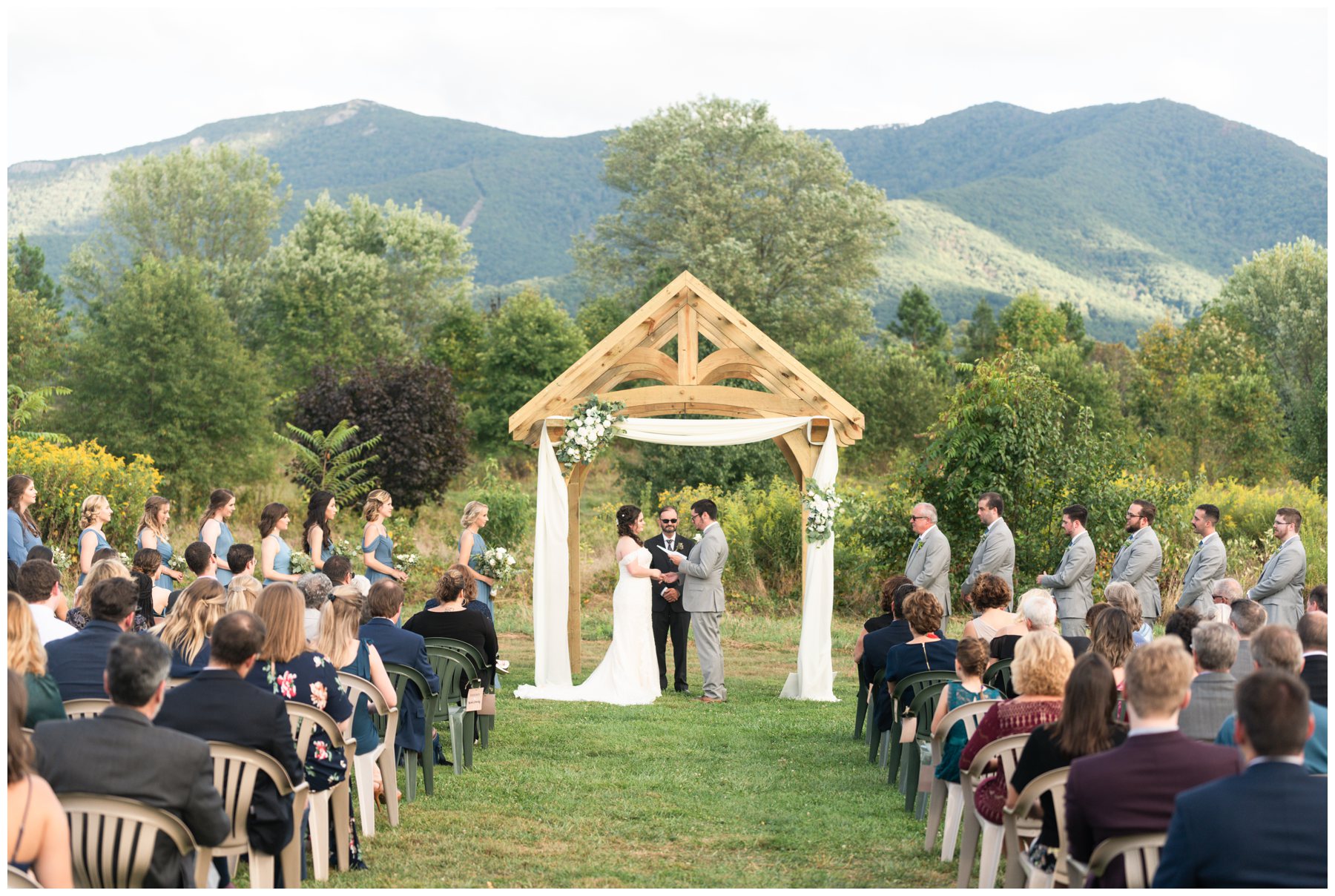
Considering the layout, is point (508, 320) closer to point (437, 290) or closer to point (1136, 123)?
point (437, 290)

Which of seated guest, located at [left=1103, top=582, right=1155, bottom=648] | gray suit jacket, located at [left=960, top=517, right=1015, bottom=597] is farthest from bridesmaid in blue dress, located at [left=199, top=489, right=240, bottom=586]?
seated guest, located at [left=1103, top=582, right=1155, bottom=648]

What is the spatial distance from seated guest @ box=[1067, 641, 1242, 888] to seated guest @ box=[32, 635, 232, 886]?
2942 mm

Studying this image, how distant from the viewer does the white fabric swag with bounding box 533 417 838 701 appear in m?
11.6

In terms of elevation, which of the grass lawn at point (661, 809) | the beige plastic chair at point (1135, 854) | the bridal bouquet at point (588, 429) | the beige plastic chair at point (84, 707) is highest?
the bridal bouquet at point (588, 429)

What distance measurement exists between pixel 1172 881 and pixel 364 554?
8306 mm

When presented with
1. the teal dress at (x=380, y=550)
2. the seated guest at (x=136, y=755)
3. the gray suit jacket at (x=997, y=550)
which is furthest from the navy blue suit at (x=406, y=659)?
the gray suit jacket at (x=997, y=550)

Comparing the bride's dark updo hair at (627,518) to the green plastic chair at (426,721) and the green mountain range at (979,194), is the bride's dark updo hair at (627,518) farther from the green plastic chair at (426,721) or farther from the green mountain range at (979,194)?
the green mountain range at (979,194)

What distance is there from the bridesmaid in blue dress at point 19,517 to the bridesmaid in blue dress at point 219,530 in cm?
124

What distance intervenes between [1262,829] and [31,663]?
4.46 meters

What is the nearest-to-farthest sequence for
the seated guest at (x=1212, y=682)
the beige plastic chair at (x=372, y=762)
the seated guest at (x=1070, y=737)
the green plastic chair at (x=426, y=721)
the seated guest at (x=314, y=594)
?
the seated guest at (x=1070, y=737)
the seated guest at (x=1212, y=682)
the beige plastic chair at (x=372, y=762)
the green plastic chair at (x=426, y=721)
the seated guest at (x=314, y=594)

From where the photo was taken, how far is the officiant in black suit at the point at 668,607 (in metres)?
11.9

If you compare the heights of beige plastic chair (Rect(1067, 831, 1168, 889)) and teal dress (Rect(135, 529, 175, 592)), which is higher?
teal dress (Rect(135, 529, 175, 592))

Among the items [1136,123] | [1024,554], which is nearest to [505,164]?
[1136,123]

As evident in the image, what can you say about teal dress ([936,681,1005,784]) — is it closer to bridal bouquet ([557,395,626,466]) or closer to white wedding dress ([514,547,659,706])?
white wedding dress ([514,547,659,706])
